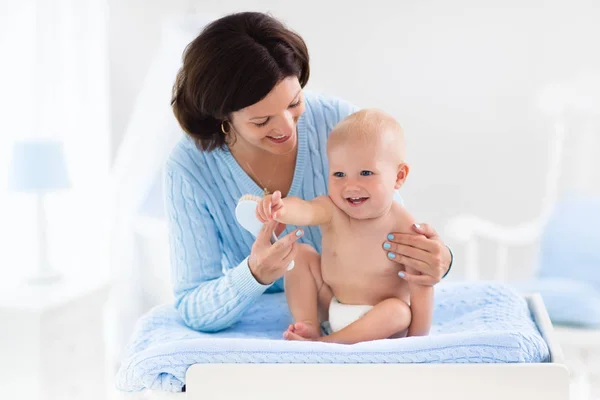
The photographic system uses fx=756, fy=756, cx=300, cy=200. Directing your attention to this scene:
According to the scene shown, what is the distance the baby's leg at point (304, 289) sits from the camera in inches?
60.1

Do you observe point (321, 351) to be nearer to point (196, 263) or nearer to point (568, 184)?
point (196, 263)

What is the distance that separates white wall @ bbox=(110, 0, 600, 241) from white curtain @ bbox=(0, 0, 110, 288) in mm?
499

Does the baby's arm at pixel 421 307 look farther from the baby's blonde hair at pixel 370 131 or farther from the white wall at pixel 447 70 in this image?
the white wall at pixel 447 70

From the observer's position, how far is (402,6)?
3.28 meters

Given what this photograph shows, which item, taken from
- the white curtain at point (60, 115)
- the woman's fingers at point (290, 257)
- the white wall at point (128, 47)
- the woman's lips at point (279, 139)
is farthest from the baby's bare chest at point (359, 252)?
the white wall at point (128, 47)

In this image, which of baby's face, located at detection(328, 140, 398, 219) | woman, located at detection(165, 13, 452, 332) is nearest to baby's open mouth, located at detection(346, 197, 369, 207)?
baby's face, located at detection(328, 140, 398, 219)

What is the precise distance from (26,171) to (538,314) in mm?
1705

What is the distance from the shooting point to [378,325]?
1.44m

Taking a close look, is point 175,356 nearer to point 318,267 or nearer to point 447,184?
point 318,267

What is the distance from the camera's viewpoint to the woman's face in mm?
1516

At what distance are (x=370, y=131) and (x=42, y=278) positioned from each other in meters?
1.51

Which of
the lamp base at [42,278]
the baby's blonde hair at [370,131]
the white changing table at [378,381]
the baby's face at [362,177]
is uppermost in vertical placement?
the baby's blonde hair at [370,131]

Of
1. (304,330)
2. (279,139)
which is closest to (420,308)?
(304,330)

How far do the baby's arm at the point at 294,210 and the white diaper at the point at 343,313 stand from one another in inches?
6.8
